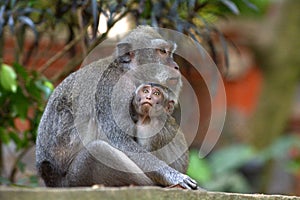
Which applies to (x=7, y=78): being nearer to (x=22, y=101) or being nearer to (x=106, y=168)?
(x=22, y=101)

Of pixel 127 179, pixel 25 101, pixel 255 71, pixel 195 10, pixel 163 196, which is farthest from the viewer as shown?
pixel 255 71

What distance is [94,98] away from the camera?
499 cm

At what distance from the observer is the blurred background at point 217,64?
6383 millimetres

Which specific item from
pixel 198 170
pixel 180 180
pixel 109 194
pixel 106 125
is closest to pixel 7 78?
pixel 106 125

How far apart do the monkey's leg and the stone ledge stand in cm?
59

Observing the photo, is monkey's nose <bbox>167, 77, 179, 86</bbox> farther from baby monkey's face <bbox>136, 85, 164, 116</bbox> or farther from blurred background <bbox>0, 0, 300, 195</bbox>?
blurred background <bbox>0, 0, 300, 195</bbox>

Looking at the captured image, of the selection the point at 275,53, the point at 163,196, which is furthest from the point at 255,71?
the point at 163,196

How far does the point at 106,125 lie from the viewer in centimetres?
491

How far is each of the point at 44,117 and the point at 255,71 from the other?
10722mm

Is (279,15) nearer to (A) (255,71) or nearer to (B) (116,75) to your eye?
(A) (255,71)

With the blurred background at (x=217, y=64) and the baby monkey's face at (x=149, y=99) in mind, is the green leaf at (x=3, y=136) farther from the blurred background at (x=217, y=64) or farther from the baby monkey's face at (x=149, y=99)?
the baby monkey's face at (x=149, y=99)

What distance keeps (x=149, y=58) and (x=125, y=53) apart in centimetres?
17

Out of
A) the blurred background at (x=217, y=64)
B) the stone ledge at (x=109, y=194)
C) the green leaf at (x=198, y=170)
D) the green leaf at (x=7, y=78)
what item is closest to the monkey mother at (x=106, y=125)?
the stone ledge at (x=109, y=194)

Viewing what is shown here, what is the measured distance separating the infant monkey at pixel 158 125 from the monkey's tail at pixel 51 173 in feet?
1.82
